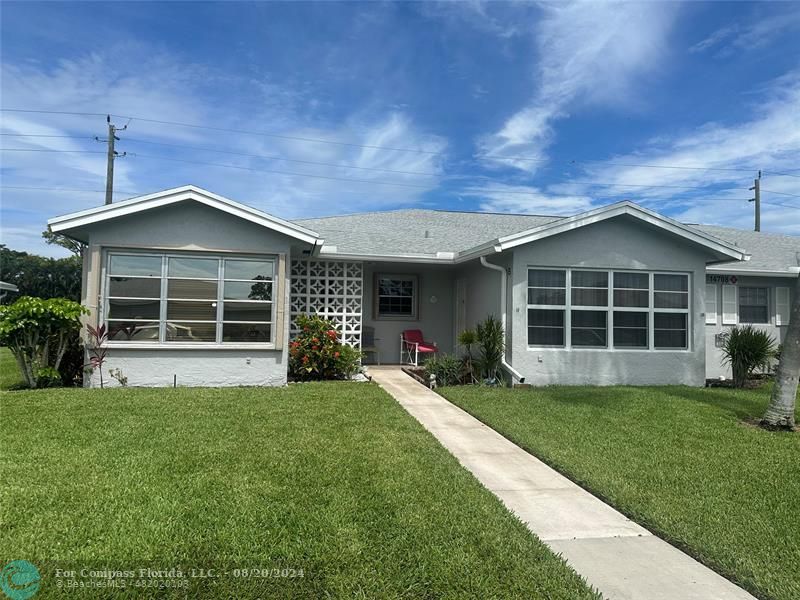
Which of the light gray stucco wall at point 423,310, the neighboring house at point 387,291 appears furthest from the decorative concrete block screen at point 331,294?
the light gray stucco wall at point 423,310

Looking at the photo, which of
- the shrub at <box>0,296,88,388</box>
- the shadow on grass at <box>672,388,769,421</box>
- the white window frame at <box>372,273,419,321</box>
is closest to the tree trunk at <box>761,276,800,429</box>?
the shadow on grass at <box>672,388,769,421</box>

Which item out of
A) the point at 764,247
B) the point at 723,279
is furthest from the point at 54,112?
the point at 764,247

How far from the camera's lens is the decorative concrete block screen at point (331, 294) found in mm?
11875

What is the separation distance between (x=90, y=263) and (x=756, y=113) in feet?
56.8

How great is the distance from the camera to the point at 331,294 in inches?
484

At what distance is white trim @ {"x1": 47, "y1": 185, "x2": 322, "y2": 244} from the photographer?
909 cm

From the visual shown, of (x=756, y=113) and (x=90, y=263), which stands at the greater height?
(x=756, y=113)

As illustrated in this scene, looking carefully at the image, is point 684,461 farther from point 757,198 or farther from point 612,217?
point 757,198

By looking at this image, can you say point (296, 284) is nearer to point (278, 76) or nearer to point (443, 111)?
point (278, 76)

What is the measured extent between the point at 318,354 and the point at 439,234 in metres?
6.30

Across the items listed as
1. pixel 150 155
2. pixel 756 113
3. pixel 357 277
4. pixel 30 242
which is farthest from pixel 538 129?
pixel 30 242

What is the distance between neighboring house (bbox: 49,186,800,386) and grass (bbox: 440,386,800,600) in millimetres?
1421

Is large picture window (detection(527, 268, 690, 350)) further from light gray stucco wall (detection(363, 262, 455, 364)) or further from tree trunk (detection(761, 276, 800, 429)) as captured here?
light gray stucco wall (detection(363, 262, 455, 364))

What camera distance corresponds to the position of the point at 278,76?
15.9 metres
